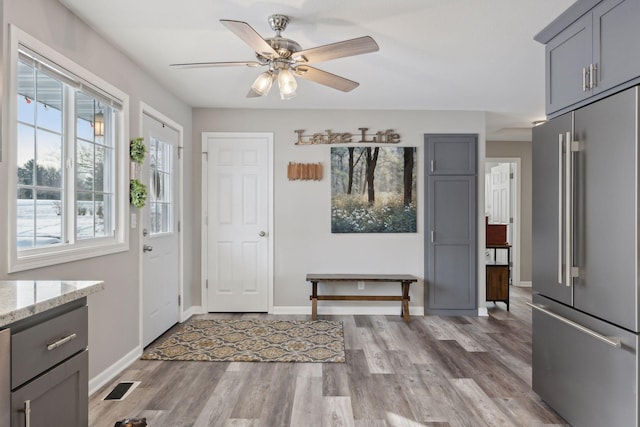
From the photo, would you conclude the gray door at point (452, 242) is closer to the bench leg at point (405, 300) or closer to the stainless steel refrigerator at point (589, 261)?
the bench leg at point (405, 300)

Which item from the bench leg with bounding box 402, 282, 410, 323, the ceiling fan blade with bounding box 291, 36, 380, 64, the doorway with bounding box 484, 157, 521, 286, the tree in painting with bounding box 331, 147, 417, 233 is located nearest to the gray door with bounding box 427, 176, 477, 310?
the tree in painting with bounding box 331, 147, 417, 233

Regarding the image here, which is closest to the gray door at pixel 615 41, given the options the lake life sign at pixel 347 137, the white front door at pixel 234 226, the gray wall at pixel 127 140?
the lake life sign at pixel 347 137

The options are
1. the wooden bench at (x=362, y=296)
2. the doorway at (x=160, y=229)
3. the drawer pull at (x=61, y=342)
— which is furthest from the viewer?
the wooden bench at (x=362, y=296)

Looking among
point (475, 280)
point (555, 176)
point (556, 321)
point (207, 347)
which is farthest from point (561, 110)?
point (207, 347)

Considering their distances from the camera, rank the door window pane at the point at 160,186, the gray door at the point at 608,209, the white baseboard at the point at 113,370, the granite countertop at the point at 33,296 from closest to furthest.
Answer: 1. the granite countertop at the point at 33,296
2. the gray door at the point at 608,209
3. the white baseboard at the point at 113,370
4. the door window pane at the point at 160,186

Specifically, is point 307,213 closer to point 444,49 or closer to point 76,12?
point 444,49

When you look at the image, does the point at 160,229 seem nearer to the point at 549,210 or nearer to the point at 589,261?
the point at 549,210

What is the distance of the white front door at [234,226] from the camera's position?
4.66m

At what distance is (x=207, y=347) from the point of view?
3482 mm

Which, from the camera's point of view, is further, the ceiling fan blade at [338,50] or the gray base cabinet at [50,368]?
the ceiling fan blade at [338,50]

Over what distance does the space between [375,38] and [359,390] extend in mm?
2462

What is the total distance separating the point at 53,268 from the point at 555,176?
2.96 m

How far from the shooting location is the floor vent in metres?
2.56

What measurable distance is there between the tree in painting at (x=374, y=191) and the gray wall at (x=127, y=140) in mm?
2120
